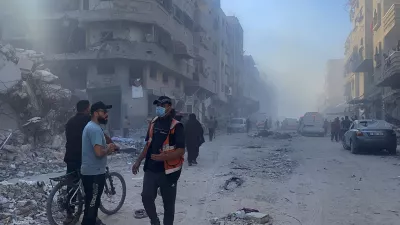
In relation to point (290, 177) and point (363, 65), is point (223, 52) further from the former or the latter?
point (290, 177)

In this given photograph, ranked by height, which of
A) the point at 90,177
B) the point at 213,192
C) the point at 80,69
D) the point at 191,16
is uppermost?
the point at 191,16

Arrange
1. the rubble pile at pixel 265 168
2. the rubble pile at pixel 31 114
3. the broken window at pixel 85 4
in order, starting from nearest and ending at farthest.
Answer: the rubble pile at pixel 265 168 → the rubble pile at pixel 31 114 → the broken window at pixel 85 4

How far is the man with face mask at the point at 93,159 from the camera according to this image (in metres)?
5.08

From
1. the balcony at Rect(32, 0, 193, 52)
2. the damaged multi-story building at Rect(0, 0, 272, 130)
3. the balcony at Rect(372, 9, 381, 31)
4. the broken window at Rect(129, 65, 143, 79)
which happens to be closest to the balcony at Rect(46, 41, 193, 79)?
the damaged multi-story building at Rect(0, 0, 272, 130)

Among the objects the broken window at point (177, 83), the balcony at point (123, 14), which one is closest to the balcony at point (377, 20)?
the balcony at point (123, 14)

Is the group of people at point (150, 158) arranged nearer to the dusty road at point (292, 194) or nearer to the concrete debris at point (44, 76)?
the dusty road at point (292, 194)

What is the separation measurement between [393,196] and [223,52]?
49.6 metres

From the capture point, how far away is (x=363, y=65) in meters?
39.5

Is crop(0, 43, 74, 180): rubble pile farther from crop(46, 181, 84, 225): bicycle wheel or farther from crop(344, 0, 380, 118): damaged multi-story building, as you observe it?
crop(344, 0, 380, 118): damaged multi-story building

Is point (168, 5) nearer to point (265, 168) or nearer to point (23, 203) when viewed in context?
point (265, 168)

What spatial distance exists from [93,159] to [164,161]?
105cm

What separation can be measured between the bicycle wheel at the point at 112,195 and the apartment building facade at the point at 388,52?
65.1 feet

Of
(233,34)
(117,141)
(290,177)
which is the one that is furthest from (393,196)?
(233,34)

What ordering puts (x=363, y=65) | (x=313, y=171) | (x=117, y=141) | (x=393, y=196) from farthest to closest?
(x=363, y=65), (x=117, y=141), (x=313, y=171), (x=393, y=196)
